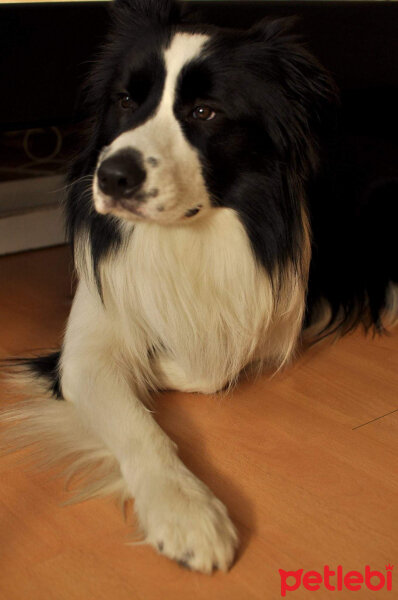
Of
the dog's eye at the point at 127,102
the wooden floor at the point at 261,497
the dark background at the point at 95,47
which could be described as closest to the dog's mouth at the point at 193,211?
the dog's eye at the point at 127,102

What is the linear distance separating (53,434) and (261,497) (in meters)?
0.51

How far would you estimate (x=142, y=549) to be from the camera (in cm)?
124

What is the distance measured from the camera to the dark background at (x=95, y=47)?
77.4 inches

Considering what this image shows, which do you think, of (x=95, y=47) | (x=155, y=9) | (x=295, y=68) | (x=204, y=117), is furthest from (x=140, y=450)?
(x=95, y=47)

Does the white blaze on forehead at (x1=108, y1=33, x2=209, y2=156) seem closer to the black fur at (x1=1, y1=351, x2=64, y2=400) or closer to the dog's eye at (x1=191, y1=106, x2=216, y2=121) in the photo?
the dog's eye at (x1=191, y1=106, x2=216, y2=121)

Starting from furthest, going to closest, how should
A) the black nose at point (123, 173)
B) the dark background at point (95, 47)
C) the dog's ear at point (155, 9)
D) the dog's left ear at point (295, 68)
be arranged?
the dark background at point (95, 47)
the dog's ear at point (155, 9)
the dog's left ear at point (295, 68)
the black nose at point (123, 173)

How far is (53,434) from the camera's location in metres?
1.60

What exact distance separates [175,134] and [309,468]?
2.55ft

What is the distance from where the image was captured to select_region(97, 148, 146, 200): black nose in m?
1.40

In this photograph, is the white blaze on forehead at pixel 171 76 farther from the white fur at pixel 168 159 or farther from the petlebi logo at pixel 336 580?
the petlebi logo at pixel 336 580

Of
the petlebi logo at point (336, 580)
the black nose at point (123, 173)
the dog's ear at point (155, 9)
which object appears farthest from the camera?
the dog's ear at point (155, 9)

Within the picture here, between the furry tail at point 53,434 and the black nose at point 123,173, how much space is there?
1.83ft

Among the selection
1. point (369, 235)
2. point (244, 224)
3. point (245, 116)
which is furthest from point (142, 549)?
point (369, 235)

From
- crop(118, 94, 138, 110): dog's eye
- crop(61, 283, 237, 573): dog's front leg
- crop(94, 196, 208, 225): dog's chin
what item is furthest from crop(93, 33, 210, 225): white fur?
crop(61, 283, 237, 573): dog's front leg
